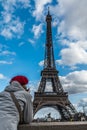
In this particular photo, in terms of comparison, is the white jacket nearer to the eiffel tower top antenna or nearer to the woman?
the woman


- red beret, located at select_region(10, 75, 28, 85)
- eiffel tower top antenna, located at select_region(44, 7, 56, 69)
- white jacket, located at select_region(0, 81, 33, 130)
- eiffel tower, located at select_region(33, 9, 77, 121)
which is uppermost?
eiffel tower top antenna, located at select_region(44, 7, 56, 69)

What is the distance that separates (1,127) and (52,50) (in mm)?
64748

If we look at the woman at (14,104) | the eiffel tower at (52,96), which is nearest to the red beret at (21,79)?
the woman at (14,104)

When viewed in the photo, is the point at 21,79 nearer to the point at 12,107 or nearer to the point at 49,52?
the point at 12,107

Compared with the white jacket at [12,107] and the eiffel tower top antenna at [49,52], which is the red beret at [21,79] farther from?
the eiffel tower top antenna at [49,52]

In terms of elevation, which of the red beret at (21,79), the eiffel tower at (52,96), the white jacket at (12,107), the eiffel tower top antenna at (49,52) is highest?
the eiffel tower top antenna at (49,52)

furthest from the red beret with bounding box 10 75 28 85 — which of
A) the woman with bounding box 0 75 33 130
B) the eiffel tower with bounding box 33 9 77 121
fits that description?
the eiffel tower with bounding box 33 9 77 121

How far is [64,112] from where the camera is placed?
63375mm

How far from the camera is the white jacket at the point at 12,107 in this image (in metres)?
3.63

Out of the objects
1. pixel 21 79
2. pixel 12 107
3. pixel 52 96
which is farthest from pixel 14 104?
pixel 52 96

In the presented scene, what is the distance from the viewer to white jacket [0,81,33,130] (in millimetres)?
3632

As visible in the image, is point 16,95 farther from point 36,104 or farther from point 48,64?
point 48,64

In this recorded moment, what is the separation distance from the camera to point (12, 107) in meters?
3.81

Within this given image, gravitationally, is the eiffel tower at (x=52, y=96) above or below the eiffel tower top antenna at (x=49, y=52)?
below
